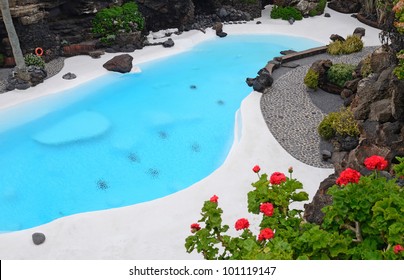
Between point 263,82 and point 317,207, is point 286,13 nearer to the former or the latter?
point 263,82

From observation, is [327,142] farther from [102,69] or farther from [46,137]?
[102,69]

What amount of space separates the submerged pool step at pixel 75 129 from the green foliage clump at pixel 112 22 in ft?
24.8

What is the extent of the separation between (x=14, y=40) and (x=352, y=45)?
17.4 m

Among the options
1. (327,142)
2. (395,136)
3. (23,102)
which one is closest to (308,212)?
(395,136)

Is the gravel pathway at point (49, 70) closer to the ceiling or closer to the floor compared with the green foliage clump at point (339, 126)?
closer to the floor

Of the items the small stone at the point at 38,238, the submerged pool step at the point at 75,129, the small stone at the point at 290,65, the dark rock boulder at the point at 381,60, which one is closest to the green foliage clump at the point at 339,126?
the dark rock boulder at the point at 381,60

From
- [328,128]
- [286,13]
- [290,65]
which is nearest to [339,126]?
[328,128]

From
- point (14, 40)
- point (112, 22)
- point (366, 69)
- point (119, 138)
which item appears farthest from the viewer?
point (112, 22)

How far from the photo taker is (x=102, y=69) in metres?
23.5

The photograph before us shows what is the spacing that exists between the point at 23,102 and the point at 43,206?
7.51 m

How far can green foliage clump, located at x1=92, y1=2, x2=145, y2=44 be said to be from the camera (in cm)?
2559

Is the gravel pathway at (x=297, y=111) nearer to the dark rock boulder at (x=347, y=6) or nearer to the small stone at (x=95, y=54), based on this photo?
the small stone at (x=95, y=54)

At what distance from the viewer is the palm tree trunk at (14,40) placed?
1970cm

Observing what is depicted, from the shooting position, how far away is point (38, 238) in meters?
12.2
